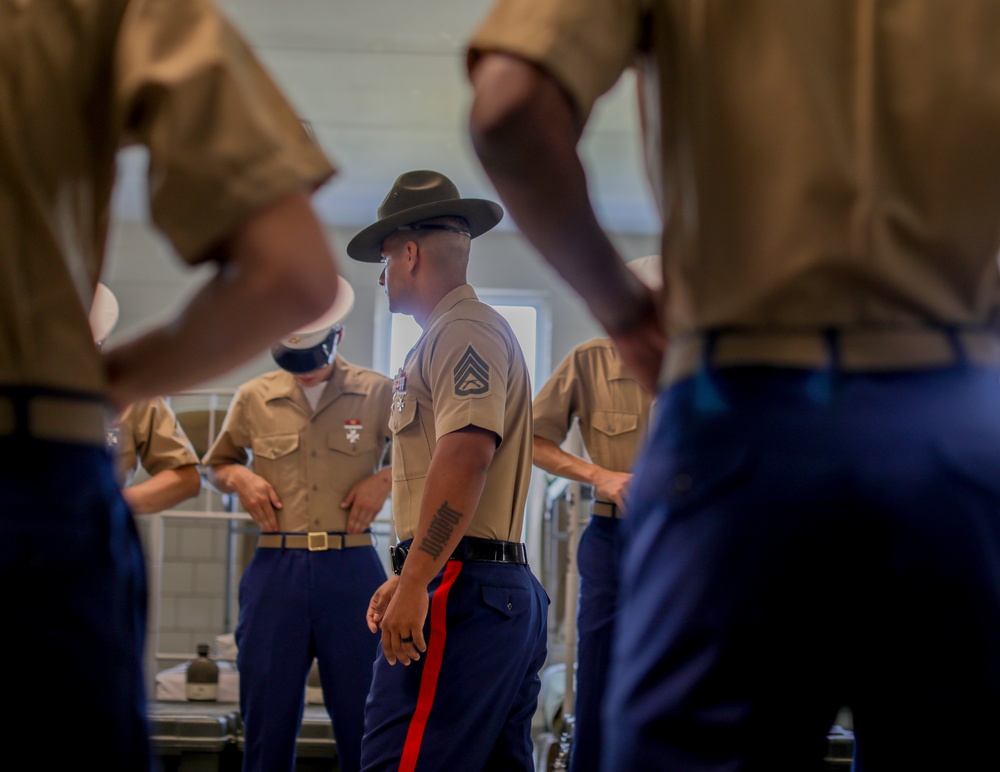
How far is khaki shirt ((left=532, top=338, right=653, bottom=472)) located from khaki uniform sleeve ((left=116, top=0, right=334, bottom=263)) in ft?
10.2

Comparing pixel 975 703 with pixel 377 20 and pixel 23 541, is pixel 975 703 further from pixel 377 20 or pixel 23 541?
pixel 377 20

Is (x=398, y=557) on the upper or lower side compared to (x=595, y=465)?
lower

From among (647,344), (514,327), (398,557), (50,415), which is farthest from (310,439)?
(514,327)

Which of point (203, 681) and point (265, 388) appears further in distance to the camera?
point (203, 681)

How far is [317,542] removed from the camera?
375cm

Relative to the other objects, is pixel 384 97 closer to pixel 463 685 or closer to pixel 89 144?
pixel 463 685

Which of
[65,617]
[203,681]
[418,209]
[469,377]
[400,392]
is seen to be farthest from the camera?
[203,681]

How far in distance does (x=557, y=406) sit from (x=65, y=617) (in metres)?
3.36

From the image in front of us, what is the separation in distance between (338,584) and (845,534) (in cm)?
308

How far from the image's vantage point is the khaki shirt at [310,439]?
3832 millimetres

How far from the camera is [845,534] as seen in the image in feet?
2.62

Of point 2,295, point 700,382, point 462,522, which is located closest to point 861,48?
point 700,382

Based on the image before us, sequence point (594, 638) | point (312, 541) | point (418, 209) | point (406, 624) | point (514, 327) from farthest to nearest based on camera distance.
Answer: point (514, 327), point (312, 541), point (594, 638), point (418, 209), point (406, 624)

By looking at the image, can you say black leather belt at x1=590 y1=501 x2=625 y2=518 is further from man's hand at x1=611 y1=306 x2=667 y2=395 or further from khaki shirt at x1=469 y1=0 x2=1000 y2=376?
khaki shirt at x1=469 y1=0 x2=1000 y2=376
